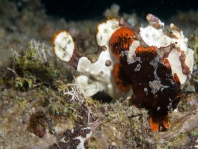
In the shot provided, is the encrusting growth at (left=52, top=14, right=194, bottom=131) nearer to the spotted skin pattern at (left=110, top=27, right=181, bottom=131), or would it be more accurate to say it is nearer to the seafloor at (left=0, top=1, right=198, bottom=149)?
the spotted skin pattern at (left=110, top=27, right=181, bottom=131)

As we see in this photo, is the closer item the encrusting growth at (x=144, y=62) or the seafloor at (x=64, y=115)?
the seafloor at (x=64, y=115)

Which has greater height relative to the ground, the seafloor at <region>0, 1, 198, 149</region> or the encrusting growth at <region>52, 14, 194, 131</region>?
the encrusting growth at <region>52, 14, 194, 131</region>

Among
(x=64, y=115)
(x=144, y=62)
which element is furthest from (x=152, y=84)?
(x=64, y=115)

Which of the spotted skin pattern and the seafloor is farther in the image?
the spotted skin pattern

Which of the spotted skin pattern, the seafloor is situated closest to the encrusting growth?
the spotted skin pattern

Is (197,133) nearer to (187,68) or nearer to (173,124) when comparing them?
(173,124)

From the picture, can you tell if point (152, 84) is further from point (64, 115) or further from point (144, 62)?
point (64, 115)

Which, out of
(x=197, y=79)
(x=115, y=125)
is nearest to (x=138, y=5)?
(x=197, y=79)

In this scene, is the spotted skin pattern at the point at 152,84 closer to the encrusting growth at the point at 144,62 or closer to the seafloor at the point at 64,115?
the encrusting growth at the point at 144,62

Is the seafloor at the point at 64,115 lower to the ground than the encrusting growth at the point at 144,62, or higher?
lower

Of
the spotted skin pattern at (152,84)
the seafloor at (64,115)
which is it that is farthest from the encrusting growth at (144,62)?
the seafloor at (64,115)

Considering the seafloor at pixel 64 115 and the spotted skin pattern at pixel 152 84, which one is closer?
the seafloor at pixel 64 115
